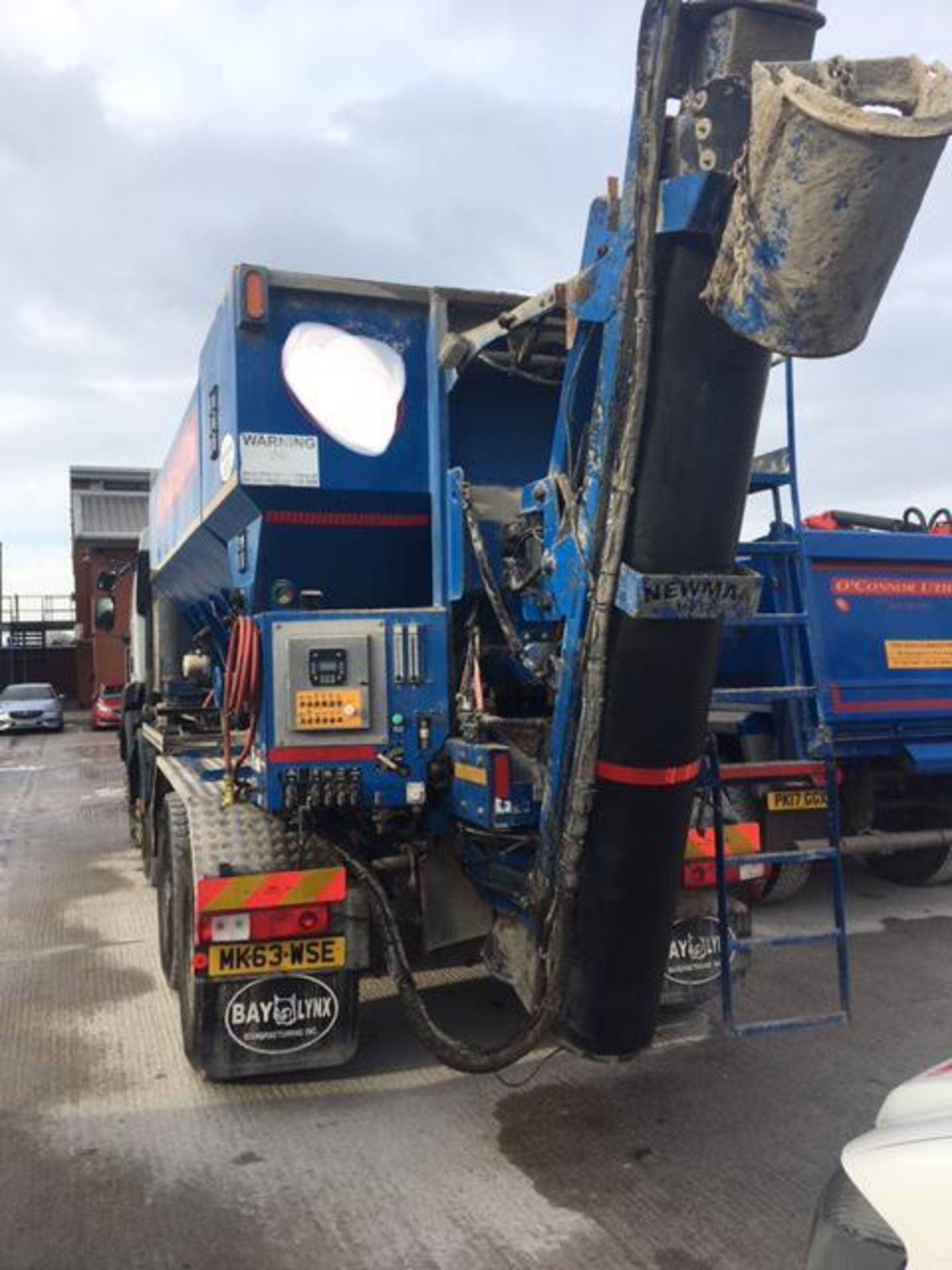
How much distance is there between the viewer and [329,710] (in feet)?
14.4

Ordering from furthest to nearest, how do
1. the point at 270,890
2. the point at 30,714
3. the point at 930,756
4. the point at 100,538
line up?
the point at 100,538, the point at 30,714, the point at 930,756, the point at 270,890

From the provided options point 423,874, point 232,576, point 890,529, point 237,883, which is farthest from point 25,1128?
point 890,529

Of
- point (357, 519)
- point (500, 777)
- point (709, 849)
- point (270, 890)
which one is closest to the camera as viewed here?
point (500, 777)

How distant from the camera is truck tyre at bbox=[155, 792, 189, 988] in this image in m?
5.44

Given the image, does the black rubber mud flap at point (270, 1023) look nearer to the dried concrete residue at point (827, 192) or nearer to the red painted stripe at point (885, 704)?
the dried concrete residue at point (827, 192)

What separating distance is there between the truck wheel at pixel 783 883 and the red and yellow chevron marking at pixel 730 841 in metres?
2.94

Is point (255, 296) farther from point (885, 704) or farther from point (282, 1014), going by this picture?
point (885, 704)

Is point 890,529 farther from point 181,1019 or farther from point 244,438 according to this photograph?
point 181,1019

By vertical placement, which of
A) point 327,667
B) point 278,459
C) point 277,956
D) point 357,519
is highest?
point 278,459

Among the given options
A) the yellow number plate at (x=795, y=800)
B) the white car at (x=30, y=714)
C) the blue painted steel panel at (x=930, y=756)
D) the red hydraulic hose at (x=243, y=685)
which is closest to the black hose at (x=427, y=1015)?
the red hydraulic hose at (x=243, y=685)

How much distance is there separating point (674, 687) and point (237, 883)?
6.75 feet

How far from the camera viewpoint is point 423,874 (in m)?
4.92

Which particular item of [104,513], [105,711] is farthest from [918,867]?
[104,513]

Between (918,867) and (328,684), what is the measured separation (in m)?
5.96
